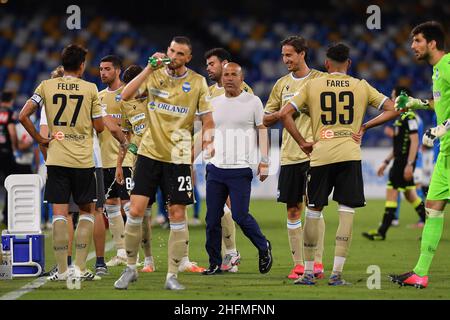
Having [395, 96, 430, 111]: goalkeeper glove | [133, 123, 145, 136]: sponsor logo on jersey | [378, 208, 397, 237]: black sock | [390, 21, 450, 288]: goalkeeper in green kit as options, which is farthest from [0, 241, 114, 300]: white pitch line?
[378, 208, 397, 237]: black sock

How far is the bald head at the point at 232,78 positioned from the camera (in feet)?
34.5

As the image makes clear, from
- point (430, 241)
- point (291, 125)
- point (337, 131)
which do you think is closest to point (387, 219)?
point (430, 241)

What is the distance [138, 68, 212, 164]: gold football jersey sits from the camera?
927cm

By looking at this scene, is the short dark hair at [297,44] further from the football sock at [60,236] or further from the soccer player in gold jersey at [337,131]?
the football sock at [60,236]

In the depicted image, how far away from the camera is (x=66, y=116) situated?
9.94 meters

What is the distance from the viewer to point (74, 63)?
9922mm

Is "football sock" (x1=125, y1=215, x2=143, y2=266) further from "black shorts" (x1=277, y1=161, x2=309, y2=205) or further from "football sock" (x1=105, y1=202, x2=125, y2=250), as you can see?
"football sock" (x1=105, y1=202, x2=125, y2=250)

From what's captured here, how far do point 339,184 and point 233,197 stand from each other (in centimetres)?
144

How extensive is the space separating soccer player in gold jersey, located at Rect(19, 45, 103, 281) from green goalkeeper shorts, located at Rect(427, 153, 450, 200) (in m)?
Answer: 3.60

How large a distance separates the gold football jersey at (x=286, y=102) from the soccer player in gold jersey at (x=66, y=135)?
81.7 inches

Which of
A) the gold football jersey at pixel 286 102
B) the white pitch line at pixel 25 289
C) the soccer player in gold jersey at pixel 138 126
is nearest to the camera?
the white pitch line at pixel 25 289

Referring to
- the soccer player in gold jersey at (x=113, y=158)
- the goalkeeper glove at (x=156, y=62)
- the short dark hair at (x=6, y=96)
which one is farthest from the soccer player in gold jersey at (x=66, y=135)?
the short dark hair at (x=6, y=96)

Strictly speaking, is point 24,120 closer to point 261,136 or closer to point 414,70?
point 261,136
